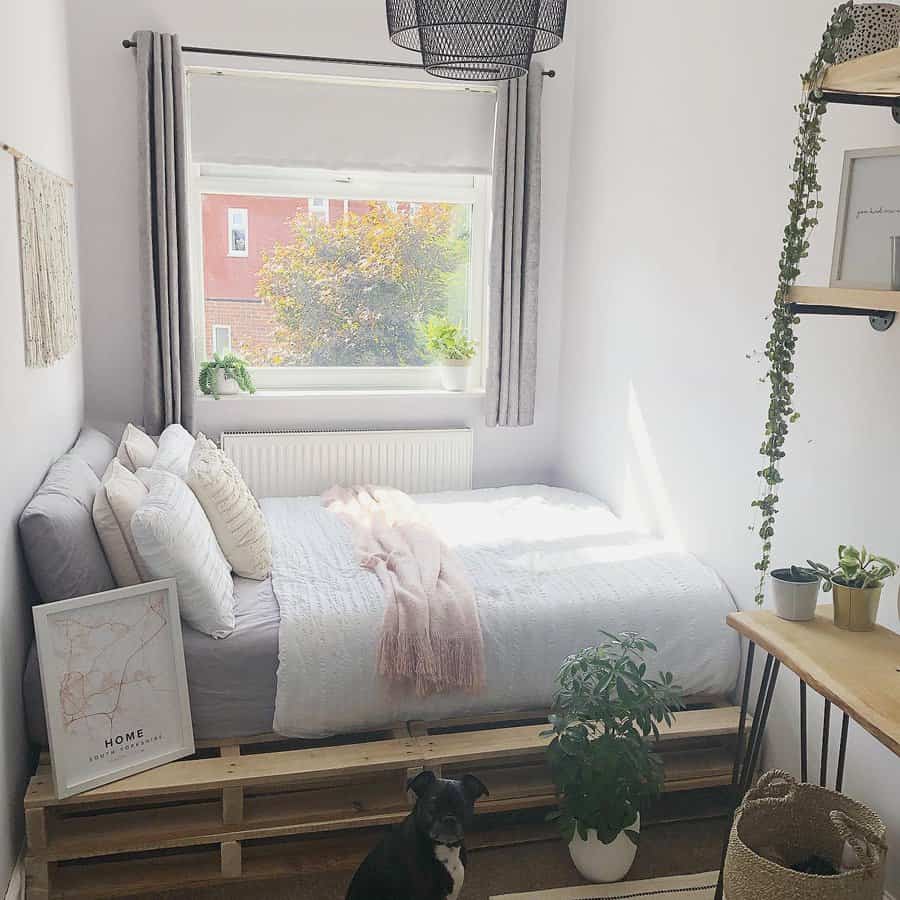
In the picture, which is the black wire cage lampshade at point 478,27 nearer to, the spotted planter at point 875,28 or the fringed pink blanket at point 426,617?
the spotted planter at point 875,28

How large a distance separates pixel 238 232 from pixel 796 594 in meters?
2.94

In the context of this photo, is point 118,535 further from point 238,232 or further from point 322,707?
point 238,232

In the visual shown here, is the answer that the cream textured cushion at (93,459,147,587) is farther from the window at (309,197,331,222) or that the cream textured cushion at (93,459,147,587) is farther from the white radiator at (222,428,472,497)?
the window at (309,197,331,222)

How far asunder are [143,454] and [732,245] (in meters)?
2.02

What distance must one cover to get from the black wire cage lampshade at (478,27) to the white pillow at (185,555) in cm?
132

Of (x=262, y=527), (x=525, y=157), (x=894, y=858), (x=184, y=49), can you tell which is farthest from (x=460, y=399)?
(x=894, y=858)

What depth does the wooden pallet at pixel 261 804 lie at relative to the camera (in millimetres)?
2217

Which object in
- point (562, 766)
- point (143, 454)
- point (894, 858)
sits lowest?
point (894, 858)

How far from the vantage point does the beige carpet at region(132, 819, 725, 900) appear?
2.34 meters

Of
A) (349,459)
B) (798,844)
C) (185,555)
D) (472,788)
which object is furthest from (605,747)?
(349,459)

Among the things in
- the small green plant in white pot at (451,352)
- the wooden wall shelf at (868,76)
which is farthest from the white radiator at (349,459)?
the wooden wall shelf at (868,76)

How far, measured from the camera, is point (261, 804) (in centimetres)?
239

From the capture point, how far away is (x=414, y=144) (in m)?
3.99

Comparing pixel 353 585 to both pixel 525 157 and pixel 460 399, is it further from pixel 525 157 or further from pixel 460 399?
pixel 525 157
